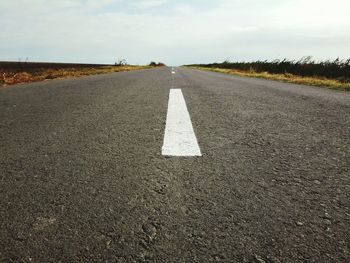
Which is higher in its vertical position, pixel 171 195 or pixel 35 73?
pixel 35 73

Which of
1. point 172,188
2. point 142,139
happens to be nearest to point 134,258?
point 172,188

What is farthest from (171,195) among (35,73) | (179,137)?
(35,73)

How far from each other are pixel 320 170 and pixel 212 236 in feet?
3.06

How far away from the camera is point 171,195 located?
133 cm

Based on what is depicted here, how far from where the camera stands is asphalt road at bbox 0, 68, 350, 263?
975 millimetres

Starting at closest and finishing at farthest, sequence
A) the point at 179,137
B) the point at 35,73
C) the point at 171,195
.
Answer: the point at 171,195 → the point at 179,137 → the point at 35,73

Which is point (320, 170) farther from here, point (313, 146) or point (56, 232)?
point (56, 232)

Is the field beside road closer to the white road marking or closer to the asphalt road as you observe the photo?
the white road marking

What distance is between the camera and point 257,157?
1.85 m

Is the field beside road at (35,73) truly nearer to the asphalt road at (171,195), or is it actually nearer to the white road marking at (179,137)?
the white road marking at (179,137)

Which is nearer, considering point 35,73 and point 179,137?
point 179,137

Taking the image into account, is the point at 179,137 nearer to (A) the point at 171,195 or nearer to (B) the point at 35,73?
(A) the point at 171,195

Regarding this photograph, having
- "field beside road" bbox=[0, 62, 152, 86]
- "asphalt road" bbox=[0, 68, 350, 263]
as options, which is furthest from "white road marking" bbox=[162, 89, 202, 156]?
"field beside road" bbox=[0, 62, 152, 86]

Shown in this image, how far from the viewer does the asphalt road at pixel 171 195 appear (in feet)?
3.20
